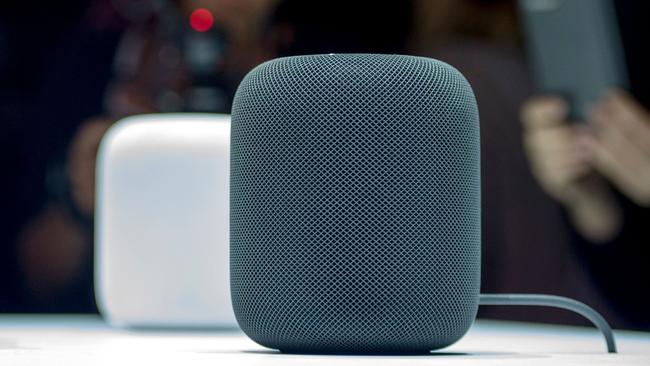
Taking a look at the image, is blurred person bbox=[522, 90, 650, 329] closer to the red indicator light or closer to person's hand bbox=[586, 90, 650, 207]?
person's hand bbox=[586, 90, 650, 207]

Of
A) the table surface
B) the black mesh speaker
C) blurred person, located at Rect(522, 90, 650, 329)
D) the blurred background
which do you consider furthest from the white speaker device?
the blurred background

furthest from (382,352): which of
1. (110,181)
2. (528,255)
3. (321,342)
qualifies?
(528,255)

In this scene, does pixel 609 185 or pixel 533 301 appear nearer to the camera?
pixel 533 301

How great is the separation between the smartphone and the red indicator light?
2.40ft

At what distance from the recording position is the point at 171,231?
1381 mm

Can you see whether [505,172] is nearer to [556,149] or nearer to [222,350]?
[556,149]

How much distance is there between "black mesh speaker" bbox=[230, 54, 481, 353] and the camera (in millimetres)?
838

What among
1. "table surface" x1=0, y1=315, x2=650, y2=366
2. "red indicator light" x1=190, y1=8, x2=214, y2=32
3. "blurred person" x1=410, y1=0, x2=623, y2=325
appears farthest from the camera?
"red indicator light" x1=190, y1=8, x2=214, y2=32

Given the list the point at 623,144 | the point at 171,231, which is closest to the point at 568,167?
the point at 623,144

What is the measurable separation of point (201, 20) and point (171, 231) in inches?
39.7

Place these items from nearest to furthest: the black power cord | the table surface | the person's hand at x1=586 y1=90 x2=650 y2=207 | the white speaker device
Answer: the table surface
the black power cord
the white speaker device
the person's hand at x1=586 y1=90 x2=650 y2=207

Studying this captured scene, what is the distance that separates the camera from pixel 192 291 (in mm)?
1387

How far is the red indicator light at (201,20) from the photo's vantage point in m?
2.29

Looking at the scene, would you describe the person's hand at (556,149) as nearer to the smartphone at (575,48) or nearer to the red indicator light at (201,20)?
the smartphone at (575,48)
